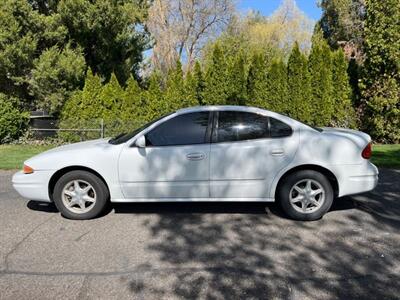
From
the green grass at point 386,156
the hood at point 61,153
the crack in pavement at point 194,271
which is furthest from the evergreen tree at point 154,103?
the crack in pavement at point 194,271

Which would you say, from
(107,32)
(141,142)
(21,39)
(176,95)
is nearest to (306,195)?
(141,142)

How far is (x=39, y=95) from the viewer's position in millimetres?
14289

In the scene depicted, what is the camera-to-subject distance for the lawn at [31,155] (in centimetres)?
984

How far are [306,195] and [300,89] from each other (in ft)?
30.7

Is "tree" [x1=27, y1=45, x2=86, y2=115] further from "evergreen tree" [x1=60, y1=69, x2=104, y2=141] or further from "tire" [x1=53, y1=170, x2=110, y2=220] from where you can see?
"tire" [x1=53, y1=170, x2=110, y2=220]

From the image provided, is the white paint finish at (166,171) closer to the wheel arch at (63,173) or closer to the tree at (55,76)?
the wheel arch at (63,173)

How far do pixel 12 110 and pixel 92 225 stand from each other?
9899mm

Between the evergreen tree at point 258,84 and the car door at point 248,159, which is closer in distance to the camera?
the car door at point 248,159

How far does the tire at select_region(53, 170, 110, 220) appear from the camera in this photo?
566 centimetres

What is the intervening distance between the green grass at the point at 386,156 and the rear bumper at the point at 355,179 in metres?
4.30

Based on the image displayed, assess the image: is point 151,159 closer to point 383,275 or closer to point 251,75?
point 383,275

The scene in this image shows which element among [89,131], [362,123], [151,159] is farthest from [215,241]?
[362,123]

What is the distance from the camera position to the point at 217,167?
5527 mm

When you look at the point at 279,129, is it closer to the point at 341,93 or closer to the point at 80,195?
the point at 80,195
